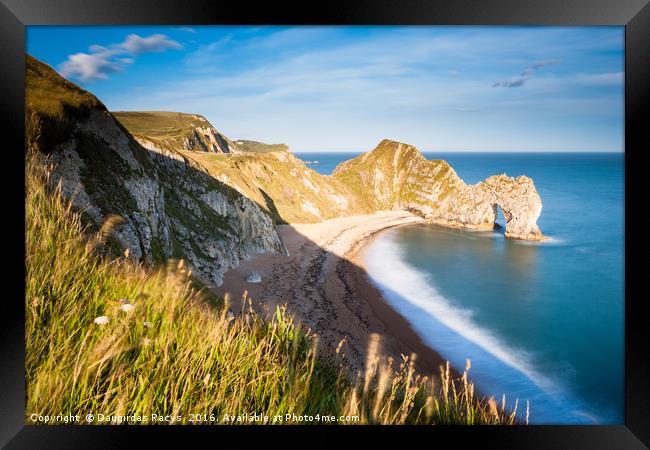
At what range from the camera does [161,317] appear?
356 cm

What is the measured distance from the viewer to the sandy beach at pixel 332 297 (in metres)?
15.2

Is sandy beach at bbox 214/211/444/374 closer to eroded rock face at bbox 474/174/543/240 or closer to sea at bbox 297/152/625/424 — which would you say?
sea at bbox 297/152/625/424

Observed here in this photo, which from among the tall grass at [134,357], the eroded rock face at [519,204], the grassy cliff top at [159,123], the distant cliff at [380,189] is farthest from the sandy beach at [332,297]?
the eroded rock face at [519,204]

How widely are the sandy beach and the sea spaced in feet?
3.61

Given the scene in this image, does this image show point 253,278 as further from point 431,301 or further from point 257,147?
point 257,147

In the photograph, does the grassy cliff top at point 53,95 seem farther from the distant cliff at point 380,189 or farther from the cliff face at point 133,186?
the distant cliff at point 380,189

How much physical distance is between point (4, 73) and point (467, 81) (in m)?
10.8

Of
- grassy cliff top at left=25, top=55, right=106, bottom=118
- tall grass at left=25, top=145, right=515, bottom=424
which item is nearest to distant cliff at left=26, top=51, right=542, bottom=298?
grassy cliff top at left=25, top=55, right=106, bottom=118

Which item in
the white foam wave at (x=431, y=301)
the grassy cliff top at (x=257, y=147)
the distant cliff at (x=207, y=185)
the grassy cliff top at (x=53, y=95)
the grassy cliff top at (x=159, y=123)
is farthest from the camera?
the grassy cliff top at (x=257, y=147)

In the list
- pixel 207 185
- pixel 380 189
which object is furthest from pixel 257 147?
pixel 207 185

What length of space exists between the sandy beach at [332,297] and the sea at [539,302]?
1100 millimetres

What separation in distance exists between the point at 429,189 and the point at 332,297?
1344 inches

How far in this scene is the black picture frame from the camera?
4500 millimetres

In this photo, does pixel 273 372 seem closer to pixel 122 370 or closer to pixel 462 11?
pixel 122 370
